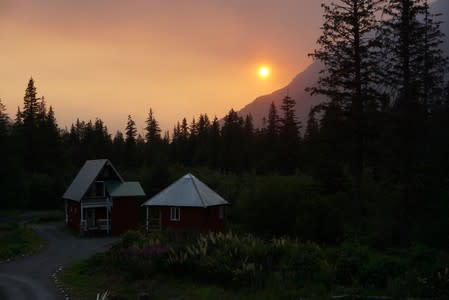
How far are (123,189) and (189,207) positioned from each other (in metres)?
9.85

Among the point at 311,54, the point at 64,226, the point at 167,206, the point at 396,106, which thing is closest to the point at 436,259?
the point at 396,106

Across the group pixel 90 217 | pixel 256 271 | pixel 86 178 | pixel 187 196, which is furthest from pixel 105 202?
pixel 256 271

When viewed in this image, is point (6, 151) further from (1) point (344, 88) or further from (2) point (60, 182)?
(1) point (344, 88)

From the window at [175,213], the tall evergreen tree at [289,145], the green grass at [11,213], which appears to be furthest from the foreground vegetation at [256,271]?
the tall evergreen tree at [289,145]

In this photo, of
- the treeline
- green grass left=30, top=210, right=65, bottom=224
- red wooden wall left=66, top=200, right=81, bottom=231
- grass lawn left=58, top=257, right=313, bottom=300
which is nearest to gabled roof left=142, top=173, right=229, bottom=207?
Answer: the treeline

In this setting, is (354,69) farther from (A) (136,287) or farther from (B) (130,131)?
(B) (130,131)

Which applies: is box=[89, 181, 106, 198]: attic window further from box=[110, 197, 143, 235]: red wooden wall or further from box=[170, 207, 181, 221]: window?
box=[170, 207, 181, 221]: window

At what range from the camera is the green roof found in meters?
41.9

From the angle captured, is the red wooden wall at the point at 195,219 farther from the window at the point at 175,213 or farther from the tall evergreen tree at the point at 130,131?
the tall evergreen tree at the point at 130,131

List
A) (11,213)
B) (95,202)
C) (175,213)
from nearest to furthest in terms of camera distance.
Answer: (175,213)
(95,202)
(11,213)

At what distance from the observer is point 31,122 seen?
254 ft

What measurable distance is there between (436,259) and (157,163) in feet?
134

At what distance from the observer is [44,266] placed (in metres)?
24.9

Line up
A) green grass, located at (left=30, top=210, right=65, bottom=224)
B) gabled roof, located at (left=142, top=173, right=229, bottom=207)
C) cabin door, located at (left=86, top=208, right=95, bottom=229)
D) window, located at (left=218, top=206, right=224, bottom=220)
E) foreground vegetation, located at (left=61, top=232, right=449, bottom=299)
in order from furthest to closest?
green grass, located at (left=30, top=210, right=65, bottom=224)
cabin door, located at (left=86, top=208, right=95, bottom=229)
window, located at (left=218, top=206, right=224, bottom=220)
gabled roof, located at (left=142, top=173, right=229, bottom=207)
foreground vegetation, located at (left=61, top=232, right=449, bottom=299)
